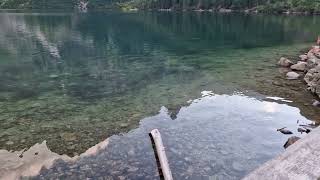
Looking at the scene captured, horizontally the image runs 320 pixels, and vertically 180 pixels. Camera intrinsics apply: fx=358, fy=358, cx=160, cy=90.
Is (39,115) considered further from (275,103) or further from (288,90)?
(288,90)

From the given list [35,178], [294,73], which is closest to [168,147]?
[35,178]

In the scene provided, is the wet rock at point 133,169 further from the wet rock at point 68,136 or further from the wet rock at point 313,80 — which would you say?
the wet rock at point 313,80

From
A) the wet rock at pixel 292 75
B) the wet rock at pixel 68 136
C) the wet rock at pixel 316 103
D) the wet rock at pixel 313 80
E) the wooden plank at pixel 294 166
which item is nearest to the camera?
the wooden plank at pixel 294 166

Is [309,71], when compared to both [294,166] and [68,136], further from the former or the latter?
[294,166]

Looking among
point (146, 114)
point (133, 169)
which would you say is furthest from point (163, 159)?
point (146, 114)

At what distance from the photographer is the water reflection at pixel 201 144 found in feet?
50.9

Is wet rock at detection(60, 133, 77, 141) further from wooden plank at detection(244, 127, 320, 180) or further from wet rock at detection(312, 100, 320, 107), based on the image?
wet rock at detection(312, 100, 320, 107)

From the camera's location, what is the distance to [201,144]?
18391 mm

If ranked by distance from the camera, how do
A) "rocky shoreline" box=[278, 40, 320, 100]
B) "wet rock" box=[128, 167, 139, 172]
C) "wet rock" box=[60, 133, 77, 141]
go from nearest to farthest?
"wet rock" box=[128, 167, 139, 172] → "wet rock" box=[60, 133, 77, 141] → "rocky shoreline" box=[278, 40, 320, 100]

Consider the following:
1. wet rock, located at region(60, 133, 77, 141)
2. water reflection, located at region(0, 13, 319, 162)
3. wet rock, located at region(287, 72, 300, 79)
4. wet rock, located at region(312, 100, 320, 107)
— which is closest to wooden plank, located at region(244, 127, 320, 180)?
water reflection, located at region(0, 13, 319, 162)

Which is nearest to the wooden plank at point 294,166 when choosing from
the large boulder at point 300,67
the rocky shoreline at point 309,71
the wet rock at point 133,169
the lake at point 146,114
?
the lake at point 146,114

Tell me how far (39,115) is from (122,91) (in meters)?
7.70

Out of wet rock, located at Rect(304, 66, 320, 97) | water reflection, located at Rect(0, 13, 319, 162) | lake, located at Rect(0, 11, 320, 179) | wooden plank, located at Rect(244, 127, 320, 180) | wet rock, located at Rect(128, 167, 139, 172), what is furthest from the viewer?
wet rock, located at Rect(304, 66, 320, 97)

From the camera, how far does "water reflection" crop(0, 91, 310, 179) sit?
15516 millimetres
